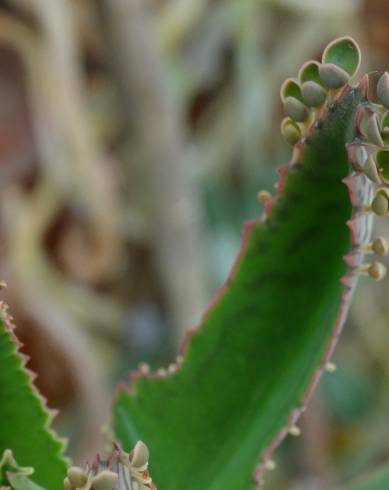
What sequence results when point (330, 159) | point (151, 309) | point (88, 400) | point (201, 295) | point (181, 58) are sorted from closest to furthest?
point (330, 159), point (201, 295), point (88, 400), point (181, 58), point (151, 309)

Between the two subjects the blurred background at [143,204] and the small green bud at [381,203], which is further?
the blurred background at [143,204]

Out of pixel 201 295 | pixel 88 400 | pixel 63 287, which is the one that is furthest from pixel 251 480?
pixel 63 287

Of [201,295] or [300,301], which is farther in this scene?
[201,295]

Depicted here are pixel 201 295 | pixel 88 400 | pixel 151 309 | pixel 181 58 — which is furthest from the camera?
pixel 151 309

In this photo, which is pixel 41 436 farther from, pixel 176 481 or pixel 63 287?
pixel 63 287

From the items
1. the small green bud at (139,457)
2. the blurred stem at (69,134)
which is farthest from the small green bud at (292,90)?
the blurred stem at (69,134)

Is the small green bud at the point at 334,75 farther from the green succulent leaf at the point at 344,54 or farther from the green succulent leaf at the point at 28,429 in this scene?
the green succulent leaf at the point at 28,429
